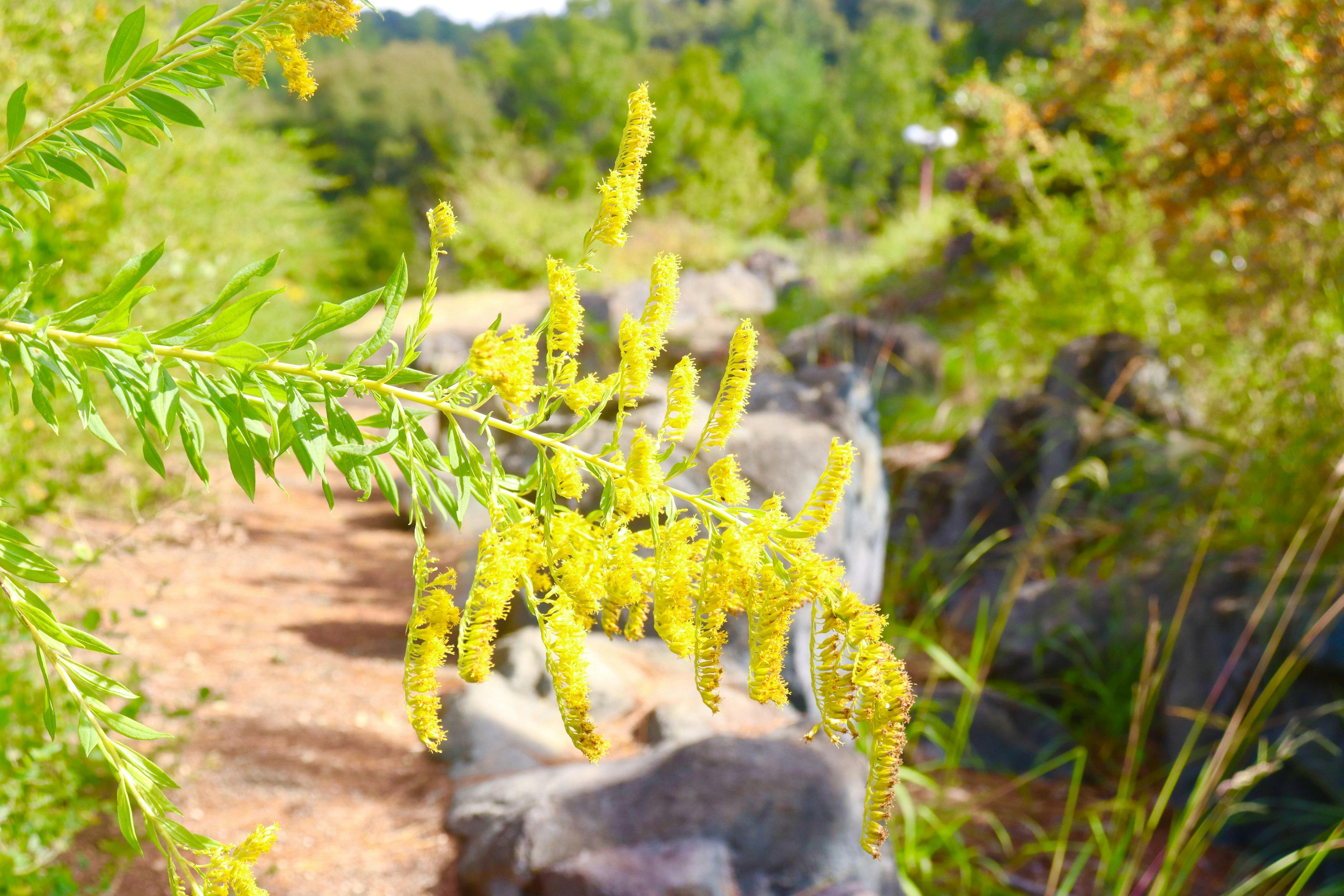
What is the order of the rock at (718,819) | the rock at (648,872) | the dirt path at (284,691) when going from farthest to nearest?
the dirt path at (284,691), the rock at (718,819), the rock at (648,872)

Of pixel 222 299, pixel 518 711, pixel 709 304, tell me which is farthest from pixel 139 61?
pixel 709 304

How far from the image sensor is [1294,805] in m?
3.89

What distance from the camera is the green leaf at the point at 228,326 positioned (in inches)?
29.2

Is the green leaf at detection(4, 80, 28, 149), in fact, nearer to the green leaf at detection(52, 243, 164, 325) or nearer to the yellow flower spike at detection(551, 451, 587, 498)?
the green leaf at detection(52, 243, 164, 325)

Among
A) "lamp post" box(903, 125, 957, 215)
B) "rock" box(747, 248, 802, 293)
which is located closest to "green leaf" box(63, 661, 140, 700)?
"lamp post" box(903, 125, 957, 215)

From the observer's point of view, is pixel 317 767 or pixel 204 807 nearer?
pixel 204 807

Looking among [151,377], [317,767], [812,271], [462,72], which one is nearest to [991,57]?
[812,271]

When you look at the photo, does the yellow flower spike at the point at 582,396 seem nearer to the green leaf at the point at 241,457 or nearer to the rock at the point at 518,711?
the green leaf at the point at 241,457

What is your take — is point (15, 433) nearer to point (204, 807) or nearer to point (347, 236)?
point (204, 807)

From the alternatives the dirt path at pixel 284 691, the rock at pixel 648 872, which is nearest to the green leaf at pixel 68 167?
the dirt path at pixel 284 691

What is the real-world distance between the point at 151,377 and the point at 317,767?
3227mm

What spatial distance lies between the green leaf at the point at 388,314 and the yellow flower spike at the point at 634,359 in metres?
0.19

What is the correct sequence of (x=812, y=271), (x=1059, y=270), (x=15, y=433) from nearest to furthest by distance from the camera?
(x=15, y=433) < (x=1059, y=270) < (x=812, y=271)

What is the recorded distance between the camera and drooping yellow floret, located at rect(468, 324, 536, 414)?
0.68 m
